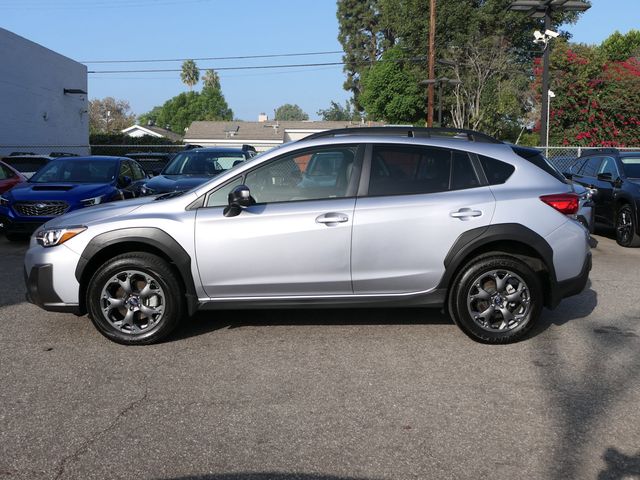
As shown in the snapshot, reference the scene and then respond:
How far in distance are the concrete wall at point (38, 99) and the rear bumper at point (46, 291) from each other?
19.8 m

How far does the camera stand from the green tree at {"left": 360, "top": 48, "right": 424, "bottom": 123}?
174 ft

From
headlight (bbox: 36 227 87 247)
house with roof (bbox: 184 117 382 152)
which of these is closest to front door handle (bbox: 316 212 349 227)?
headlight (bbox: 36 227 87 247)

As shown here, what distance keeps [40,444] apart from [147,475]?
76 cm

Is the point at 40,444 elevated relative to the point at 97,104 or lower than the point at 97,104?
lower

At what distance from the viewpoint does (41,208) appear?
1055 cm

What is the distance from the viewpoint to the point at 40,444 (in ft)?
11.7

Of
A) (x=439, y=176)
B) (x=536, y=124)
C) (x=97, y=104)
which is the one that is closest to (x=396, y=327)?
(x=439, y=176)

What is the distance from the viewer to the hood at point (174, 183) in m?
10.1

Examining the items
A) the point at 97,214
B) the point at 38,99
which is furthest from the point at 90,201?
the point at 38,99

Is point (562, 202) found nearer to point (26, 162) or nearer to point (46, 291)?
point (46, 291)

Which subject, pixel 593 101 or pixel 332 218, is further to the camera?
pixel 593 101

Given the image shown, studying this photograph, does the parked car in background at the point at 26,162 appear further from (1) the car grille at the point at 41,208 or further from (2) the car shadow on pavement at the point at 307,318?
(2) the car shadow on pavement at the point at 307,318

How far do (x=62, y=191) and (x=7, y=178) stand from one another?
8.51 ft

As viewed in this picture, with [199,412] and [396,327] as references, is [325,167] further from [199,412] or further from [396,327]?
[199,412]
